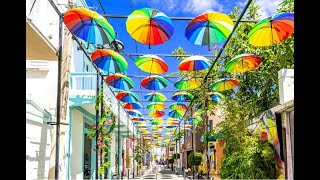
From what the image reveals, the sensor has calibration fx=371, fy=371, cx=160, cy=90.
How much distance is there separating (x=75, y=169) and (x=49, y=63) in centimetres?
543

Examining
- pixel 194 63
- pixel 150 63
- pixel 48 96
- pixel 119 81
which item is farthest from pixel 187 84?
pixel 48 96

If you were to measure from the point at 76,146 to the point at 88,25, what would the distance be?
28.0ft

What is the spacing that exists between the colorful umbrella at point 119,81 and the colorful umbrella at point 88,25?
517 cm

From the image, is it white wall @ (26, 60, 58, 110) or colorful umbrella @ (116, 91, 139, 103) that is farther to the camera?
colorful umbrella @ (116, 91, 139, 103)

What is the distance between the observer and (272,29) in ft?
28.6

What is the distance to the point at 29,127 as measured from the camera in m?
8.98

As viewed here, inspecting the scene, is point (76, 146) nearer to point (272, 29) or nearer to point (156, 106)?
point (156, 106)

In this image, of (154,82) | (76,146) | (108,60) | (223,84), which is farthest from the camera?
(76,146)

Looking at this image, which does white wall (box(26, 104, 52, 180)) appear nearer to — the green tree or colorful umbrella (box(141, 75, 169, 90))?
colorful umbrella (box(141, 75, 169, 90))

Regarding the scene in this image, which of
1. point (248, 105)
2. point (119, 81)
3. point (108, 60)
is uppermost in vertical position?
point (108, 60)

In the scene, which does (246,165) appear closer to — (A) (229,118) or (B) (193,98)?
(A) (229,118)

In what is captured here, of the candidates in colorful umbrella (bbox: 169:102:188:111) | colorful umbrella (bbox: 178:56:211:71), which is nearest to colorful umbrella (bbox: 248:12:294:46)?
colorful umbrella (bbox: 178:56:211:71)

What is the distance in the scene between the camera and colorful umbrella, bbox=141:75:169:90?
14734 mm

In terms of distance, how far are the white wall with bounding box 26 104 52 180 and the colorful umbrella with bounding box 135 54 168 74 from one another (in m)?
3.34
